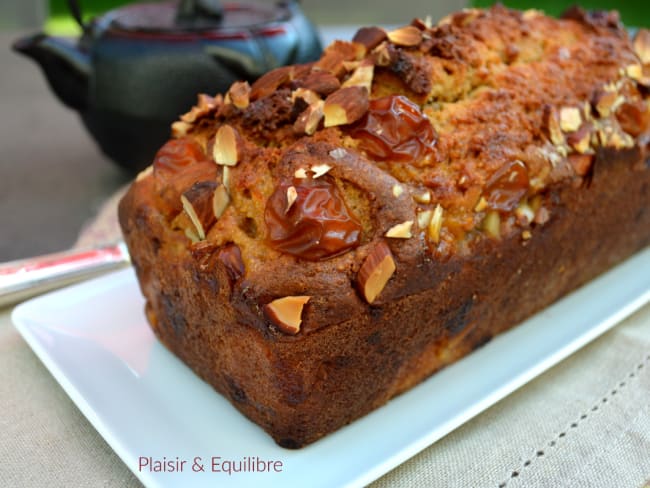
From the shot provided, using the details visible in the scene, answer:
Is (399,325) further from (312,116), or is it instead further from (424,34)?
(424,34)

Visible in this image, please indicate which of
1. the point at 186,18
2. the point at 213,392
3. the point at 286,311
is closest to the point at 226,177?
the point at 286,311

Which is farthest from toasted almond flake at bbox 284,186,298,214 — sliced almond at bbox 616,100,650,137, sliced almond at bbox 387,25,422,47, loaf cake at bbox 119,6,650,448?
sliced almond at bbox 616,100,650,137

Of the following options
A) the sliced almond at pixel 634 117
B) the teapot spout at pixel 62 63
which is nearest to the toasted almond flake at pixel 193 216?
the sliced almond at pixel 634 117

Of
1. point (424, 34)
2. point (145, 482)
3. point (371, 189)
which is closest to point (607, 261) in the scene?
point (424, 34)

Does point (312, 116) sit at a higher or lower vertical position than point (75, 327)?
higher

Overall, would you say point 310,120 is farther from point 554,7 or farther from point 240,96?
point 554,7

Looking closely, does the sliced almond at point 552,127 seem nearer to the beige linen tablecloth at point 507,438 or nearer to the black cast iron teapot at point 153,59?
the beige linen tablecloth at point 507,438

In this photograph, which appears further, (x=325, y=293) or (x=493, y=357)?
(x=493, y=357)

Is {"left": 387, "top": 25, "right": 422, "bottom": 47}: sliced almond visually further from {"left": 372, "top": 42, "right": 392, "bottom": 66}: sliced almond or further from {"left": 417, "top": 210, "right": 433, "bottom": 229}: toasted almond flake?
{"left": 417, "top": 210, "right": 433, "bottom": 229}: toasted almond flake
